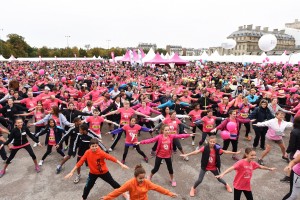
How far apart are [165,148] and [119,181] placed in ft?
5.10

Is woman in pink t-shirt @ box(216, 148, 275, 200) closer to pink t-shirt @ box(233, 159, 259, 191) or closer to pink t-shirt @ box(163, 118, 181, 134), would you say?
pink t-shirt @ box(233, 159, 259, 191)

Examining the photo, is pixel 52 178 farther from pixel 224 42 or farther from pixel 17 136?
pixel 224 42

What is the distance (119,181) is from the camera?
556 centimetres

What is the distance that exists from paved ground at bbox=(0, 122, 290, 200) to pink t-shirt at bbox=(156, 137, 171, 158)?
83 centimetres

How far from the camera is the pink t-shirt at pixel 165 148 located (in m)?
5.07

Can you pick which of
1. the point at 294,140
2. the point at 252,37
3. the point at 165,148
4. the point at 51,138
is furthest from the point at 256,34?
the point at 51,138

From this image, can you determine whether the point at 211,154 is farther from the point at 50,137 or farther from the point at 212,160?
the point at 50,137

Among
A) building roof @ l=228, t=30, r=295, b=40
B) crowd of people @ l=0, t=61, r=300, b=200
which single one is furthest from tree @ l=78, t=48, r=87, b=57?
crowd of people @ l=0, t=61, r=300, b=200

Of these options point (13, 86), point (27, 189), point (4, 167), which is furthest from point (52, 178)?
point (13, 86)

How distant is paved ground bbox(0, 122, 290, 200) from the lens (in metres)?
4.93

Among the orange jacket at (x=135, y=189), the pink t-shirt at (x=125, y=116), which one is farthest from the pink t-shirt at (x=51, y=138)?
the orange jacket at (x=135, y=189)

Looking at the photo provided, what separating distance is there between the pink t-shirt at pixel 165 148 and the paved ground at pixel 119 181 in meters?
0.83

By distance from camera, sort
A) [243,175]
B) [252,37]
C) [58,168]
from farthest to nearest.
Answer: [252,37] < [58,168] < [243,175]

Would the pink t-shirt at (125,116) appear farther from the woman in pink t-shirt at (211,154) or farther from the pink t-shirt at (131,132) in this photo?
the woman in pink t-shirt at (211,154)
